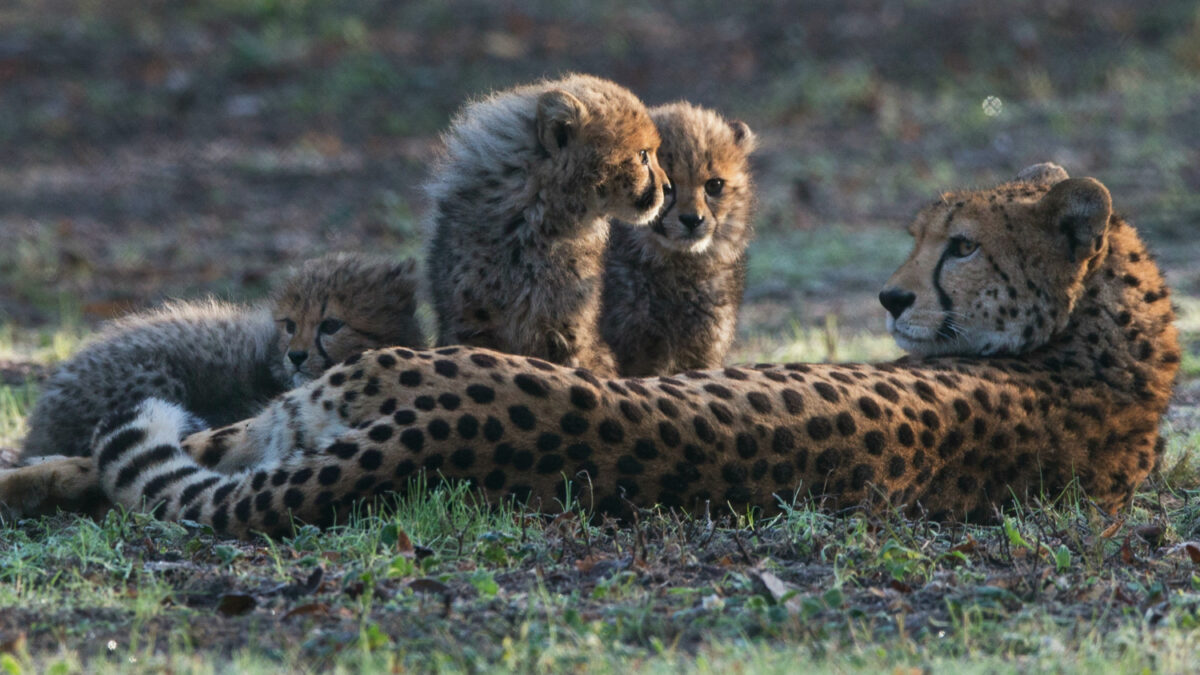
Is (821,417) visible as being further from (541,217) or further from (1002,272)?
(541,217)

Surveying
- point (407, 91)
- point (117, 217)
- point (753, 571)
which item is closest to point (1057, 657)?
point (753, 571)

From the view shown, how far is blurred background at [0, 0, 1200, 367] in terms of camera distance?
857cm

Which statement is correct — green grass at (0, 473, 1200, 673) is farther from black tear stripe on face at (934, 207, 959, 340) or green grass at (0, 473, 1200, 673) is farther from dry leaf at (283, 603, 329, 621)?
black tear stripe on face at (934, 207, 959, 340)

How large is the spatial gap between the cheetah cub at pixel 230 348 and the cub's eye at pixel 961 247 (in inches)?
65.8

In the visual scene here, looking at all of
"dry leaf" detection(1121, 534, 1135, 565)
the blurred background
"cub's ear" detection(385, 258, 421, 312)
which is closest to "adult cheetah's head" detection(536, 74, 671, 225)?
"cub's ear" detection(385, 258, 421, 312)

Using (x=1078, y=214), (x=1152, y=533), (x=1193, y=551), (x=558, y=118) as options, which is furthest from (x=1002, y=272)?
(x=558, y=118)

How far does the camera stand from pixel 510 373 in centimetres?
325

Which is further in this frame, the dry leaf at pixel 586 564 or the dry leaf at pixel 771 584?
the dry leaf at pixel 586 564

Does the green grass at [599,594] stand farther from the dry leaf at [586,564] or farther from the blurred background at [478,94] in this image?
the blurred background at [478,94]

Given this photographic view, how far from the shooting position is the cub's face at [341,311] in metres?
4.35

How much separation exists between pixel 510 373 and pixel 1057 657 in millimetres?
1319

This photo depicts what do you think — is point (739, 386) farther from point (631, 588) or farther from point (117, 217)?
point (117, 217)

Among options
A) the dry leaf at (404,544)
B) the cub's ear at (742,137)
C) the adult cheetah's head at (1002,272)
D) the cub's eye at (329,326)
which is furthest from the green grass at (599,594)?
the cub's ear at (742,137)

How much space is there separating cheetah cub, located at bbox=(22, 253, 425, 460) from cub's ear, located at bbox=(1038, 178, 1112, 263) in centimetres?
195
